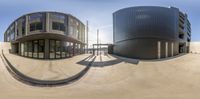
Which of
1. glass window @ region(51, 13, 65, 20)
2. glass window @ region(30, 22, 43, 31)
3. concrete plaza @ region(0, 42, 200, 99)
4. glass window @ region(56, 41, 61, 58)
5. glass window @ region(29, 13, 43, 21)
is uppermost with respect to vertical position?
glass window @ region(51, 13, 65, 20)

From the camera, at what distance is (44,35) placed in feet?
50.8

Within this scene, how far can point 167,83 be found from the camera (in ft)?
30.2

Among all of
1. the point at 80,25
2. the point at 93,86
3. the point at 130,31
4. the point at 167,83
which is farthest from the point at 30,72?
the point at 130,31

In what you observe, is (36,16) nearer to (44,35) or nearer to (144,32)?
(44,35)

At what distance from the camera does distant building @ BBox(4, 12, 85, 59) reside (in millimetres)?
14953

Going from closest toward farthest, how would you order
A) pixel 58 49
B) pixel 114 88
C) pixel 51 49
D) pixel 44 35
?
pixel 114 88, pixel 44 35, pixel 51 49, pixel 58 49

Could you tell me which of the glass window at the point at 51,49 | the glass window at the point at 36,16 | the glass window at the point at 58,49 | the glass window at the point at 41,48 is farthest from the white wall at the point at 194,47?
the glass window at the point at 36,16

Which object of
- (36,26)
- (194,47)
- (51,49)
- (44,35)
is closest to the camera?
(36,26)

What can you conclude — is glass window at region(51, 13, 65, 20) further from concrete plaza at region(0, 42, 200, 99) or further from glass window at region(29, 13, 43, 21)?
concrete plaza at region(0, 42, 200, 99)

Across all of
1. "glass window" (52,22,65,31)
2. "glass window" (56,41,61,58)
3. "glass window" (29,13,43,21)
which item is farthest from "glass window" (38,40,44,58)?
"glass window" (29,13,43,21)

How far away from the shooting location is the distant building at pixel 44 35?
49.1ft

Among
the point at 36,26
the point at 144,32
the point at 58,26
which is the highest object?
the point at 58,26

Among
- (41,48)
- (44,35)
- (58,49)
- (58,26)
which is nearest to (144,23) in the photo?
(58,26)

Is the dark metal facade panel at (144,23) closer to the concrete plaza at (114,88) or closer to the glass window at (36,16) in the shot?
the concrete plaza at (114,88)
